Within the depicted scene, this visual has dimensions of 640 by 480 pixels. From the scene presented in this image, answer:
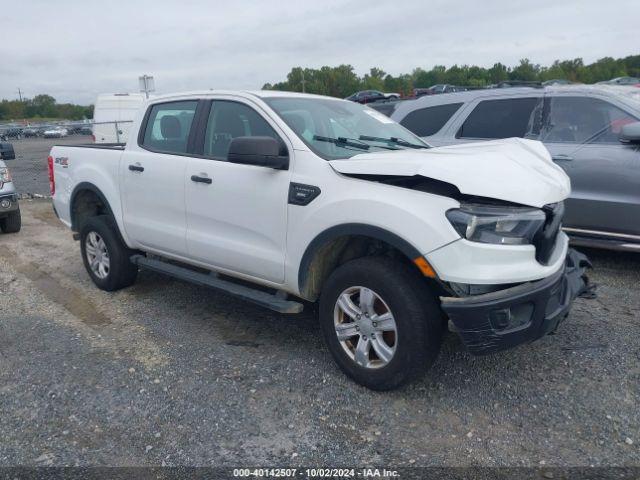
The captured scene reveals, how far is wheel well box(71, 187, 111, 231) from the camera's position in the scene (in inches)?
219

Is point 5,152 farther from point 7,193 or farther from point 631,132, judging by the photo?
point 631,132

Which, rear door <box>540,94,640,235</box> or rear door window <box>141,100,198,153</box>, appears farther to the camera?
rear door <box>540,94,640,235</box>

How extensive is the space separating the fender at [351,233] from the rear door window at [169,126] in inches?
62.4

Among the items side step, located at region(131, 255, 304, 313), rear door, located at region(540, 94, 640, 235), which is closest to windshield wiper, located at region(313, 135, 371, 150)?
side step, located at region(131, 255, 304, 313)

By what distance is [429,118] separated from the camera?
262 inches

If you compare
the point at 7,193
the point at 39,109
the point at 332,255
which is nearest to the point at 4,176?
the point at 7,193

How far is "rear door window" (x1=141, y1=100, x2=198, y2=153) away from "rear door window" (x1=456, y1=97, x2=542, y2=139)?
3144 mm

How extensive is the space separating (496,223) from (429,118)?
3.95 meters

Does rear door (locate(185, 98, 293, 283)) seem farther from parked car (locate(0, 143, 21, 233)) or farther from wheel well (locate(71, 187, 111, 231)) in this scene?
parked car (locate(0, 143, 21, 233))

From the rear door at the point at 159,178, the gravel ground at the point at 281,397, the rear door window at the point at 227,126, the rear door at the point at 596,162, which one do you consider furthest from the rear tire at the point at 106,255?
the rear door at the point at 596,162

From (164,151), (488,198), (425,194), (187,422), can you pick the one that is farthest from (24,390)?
(488,198)

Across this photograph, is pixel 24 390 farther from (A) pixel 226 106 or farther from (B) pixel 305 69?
(B) pixel 305 69

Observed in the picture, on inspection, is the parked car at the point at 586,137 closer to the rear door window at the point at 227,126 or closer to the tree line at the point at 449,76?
the rear door window at the point at 227,126

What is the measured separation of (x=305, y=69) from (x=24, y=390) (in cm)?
10281
